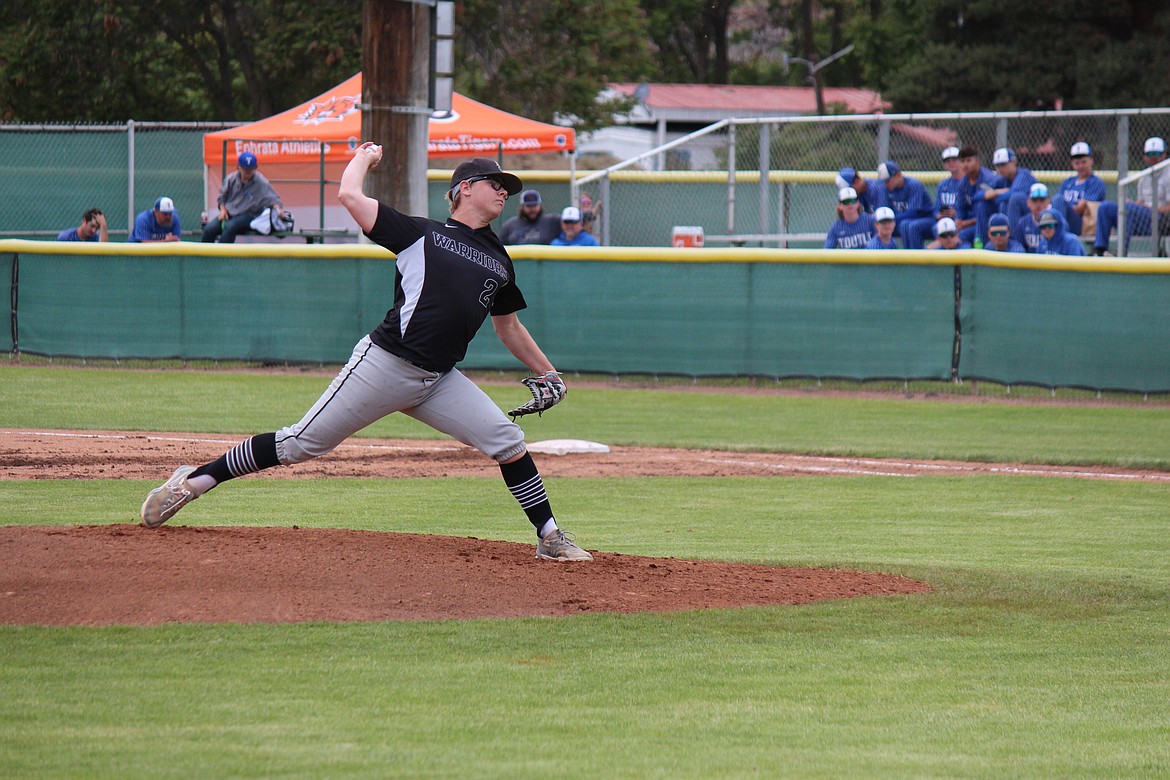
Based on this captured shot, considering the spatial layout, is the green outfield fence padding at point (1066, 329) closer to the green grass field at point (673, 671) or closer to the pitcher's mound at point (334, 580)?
the green grass field at point (673, 671)

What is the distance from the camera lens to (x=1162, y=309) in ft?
46.5

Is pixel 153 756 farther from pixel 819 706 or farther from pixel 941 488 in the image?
pixel 941 488

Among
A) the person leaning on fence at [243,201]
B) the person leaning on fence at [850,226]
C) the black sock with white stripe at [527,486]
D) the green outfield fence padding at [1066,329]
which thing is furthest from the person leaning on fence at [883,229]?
the black sock with white stripe at [527,486]

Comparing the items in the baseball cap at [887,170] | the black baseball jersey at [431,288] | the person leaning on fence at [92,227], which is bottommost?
the black baseball jersey at [431,288]

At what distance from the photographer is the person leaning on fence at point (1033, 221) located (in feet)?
50.8

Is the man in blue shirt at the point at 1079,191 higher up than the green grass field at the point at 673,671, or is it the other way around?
the man in blue shirt at the point at 1079,191

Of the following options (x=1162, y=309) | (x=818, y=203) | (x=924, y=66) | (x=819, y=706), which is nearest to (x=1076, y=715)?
(x=819, y=706)

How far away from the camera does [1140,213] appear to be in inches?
621

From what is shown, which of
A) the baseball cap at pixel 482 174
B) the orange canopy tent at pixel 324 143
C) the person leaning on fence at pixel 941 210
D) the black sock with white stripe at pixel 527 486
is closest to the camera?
the baseball cap at pixel 482 174

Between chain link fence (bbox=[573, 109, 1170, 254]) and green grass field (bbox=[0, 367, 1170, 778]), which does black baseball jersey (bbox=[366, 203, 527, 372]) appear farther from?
chain link fence (bbox=[573, 109, 1170, 254])

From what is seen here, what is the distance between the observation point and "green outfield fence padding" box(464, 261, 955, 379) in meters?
15.2

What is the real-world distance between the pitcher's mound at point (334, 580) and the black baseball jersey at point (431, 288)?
95 cm

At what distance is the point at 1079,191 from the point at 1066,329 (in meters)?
2.82

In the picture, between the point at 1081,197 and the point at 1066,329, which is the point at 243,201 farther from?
the point at 1081,197
